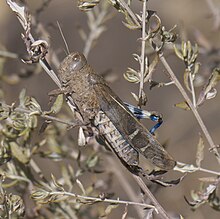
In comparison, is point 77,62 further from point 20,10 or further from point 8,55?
point 8,55

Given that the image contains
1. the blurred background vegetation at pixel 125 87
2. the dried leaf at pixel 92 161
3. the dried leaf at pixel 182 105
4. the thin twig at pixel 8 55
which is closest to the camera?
the dried leaf at pixel 182 105

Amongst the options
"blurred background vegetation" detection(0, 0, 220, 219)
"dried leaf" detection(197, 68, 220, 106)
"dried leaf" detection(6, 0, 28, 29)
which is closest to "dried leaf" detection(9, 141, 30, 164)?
"blurred background vegetation" detection(0, 0, 220, 219)

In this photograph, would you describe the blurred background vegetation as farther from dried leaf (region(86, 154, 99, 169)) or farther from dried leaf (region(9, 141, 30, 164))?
dried leaf (region(9, 141, 30, 164))

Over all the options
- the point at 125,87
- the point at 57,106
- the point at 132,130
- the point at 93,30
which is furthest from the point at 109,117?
the point at 125,87

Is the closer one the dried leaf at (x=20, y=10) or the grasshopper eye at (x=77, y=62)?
the dried leaf at (x=20, y=10)

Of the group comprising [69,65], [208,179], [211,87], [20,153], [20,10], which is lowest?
[208,179]

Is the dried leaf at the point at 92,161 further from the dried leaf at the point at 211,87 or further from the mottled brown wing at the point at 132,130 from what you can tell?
the dried leaf at the point at 211,87

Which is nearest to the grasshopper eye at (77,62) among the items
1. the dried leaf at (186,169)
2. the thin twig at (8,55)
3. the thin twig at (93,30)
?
the dried leaf at (186,169)

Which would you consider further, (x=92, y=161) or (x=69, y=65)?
(x=92, y=161)
